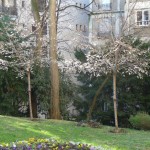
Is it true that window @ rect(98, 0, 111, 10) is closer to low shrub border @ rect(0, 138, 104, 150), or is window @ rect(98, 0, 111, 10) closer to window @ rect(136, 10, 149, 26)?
window @ rect(136, 10, 149, 26)

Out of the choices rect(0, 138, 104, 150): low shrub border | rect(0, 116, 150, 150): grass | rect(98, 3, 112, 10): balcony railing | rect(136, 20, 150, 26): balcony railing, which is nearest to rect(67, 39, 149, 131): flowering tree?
rect(0, 116, 150, 150): grass

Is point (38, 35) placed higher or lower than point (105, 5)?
lower

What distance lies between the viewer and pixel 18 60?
18703 mm

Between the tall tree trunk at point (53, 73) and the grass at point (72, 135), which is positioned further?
the tall tree trunk at point (53, 73)

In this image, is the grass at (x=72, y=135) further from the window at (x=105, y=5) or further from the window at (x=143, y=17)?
the window at (x=105, y=5)

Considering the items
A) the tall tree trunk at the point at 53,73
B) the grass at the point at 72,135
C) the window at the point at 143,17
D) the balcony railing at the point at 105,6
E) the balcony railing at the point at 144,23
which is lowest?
the grass at the point at 72,135

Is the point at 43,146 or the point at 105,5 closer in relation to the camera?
the point at 43,146

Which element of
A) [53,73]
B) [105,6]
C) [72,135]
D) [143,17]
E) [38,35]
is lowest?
[72,135]

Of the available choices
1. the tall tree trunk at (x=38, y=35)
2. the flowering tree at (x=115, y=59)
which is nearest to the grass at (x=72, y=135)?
the flowering tree at (x=115, y=59)

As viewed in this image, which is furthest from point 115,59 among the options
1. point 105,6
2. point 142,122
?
point 105,6

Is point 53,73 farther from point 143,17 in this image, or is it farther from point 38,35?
point 143,17

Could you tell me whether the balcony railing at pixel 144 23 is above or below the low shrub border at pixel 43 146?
above

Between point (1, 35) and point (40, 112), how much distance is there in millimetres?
4647

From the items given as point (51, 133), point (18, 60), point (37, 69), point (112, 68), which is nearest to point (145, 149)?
point (51, 133)
